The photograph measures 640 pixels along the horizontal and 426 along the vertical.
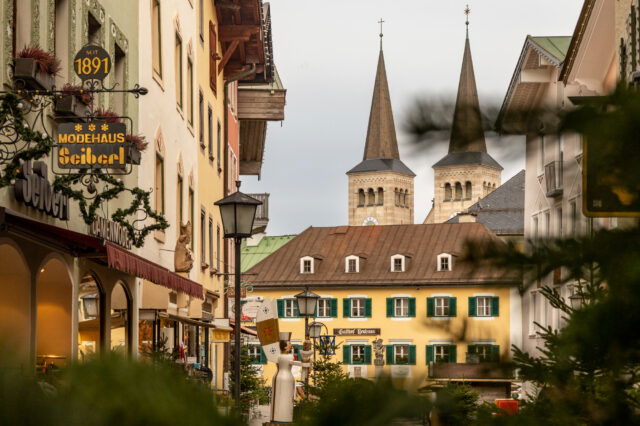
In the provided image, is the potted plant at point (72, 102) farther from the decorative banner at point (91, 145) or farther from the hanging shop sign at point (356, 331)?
the hanging shop sign at point (356, 331)

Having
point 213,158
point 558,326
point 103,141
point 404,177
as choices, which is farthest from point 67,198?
point 404,177

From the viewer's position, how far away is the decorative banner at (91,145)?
12.8 metres

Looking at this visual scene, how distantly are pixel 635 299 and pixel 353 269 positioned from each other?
251 ft

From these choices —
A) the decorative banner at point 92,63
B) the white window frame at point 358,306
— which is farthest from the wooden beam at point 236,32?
the white window frame at point 358,306

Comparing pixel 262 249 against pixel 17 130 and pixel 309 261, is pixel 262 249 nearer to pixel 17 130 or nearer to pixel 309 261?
pixel 309 261

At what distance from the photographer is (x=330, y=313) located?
76.4 m

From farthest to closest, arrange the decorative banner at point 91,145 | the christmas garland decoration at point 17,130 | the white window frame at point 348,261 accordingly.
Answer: the white window frame at point 348,261 < the decorative banner at point 91,145 < the christmas garland decoration at point 17,130

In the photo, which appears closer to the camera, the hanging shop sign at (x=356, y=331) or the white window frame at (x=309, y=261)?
the hanging shop sign at (x=356, y=331)

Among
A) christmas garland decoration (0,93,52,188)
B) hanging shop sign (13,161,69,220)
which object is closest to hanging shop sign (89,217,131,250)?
hanging shop sign (13,161,69,220)

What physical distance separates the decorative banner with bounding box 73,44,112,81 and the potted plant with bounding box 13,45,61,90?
0.67m

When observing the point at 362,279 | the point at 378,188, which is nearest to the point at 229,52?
the point at 362,279

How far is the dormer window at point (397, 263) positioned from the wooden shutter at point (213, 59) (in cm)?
4703

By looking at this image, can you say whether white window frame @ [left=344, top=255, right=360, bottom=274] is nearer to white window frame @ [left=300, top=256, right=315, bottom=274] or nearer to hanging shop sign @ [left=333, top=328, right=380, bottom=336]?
white window frame @ [left=300, top=256, right=315, bottom=274]

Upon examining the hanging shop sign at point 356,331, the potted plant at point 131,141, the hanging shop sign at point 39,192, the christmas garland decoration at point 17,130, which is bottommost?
the hanging shop sign at point 356,331
